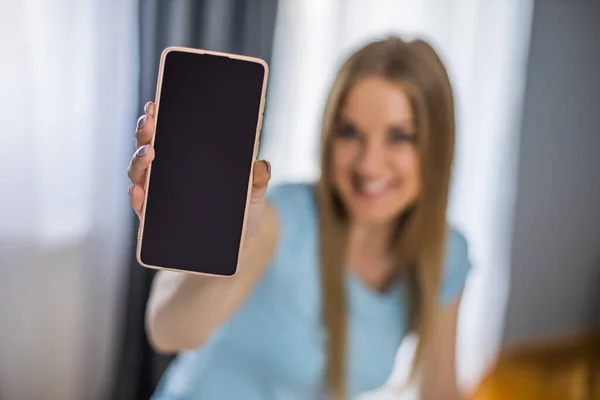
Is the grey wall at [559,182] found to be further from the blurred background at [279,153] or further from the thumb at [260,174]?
the thumb at [260,174]

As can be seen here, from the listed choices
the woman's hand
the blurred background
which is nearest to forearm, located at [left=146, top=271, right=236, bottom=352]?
the woman's hand

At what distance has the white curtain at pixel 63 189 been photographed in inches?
35.6

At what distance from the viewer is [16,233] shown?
0.95 meters

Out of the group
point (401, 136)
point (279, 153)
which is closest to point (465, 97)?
point (401, 136)

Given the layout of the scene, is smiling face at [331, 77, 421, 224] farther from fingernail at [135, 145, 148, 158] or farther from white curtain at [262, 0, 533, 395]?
fingernail at [135, 145, 148, 158]

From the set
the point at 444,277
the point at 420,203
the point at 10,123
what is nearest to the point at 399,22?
the point at 420,203

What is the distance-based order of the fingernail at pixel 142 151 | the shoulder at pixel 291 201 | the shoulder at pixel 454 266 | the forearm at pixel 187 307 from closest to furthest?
the fingernail at pixel 142 151, the forearm at pixel 187 307, the shoulder at pixel 291 201, the shoulder at pixel 454 266

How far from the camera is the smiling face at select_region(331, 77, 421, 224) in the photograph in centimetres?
84

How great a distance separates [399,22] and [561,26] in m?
0.32

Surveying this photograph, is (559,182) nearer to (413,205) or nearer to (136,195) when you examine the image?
(413,205)

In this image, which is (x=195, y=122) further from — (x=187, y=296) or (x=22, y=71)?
(x=22, y=71)

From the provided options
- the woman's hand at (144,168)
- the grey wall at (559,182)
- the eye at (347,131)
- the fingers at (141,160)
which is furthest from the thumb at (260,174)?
the grey wall at (559,182)

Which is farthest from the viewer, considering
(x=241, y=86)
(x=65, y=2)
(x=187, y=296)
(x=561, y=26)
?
(x=561, y=26)

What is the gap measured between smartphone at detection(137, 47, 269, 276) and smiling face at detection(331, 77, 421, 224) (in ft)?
1.10
